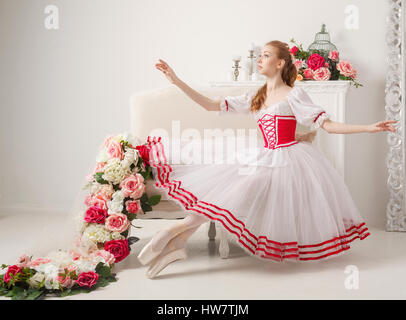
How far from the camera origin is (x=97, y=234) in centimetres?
268

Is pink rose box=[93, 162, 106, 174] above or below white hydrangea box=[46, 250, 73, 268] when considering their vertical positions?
above

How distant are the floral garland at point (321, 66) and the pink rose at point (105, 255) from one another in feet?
7.46

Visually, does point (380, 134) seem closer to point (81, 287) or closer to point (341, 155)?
point (341, 155)

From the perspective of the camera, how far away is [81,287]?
91.0 inches

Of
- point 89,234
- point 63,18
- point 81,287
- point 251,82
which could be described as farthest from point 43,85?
point 81,287

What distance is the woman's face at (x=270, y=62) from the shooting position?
290 cm

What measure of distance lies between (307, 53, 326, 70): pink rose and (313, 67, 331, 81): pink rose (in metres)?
0.04

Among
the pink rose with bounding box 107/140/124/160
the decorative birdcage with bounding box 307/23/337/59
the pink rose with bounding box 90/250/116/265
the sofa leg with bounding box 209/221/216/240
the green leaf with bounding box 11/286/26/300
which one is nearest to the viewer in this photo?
the green leaf with bounding box 11/286/26/300

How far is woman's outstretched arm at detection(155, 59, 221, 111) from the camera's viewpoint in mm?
2717

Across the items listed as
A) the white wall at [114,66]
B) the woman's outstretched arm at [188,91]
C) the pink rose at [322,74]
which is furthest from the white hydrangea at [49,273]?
the pink rose at [322,74]

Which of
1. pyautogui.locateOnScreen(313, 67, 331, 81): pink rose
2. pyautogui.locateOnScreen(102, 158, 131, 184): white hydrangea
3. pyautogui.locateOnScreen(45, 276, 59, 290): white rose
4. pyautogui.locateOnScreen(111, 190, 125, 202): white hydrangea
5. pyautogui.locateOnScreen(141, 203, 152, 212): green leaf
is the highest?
pyautogui.locateOnScreen(313, 67, 331, 81): pink rose

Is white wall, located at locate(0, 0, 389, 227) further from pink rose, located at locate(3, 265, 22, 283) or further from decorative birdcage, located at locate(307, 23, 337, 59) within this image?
pink rose, located at locate(3, 265, 22, 283)

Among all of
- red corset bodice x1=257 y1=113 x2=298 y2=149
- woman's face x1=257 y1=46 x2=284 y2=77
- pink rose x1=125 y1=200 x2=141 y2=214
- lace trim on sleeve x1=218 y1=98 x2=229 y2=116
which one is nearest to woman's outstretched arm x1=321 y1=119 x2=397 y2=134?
red corset bodice x1=257 y1=113 x2=298 y2=149

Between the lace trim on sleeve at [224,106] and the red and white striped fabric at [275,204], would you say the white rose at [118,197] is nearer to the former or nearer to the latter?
the red and white striped fabric at [275,204]
